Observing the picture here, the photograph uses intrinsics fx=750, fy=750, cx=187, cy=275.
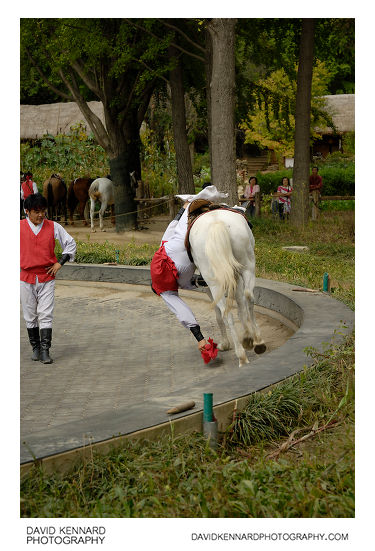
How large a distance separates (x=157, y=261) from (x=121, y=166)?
13.5m

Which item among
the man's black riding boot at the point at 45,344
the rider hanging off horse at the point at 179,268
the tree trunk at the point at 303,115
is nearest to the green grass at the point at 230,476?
the rider hanging off horse at the point at 179,268

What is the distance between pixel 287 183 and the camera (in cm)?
2120

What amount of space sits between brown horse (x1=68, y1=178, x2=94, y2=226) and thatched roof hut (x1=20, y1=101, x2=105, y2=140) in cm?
1255

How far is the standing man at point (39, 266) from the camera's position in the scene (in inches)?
306

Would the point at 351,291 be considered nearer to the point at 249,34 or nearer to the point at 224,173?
the point at 224,173

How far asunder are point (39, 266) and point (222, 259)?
2.13 meters

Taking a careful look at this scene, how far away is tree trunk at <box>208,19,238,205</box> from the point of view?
14523 mm

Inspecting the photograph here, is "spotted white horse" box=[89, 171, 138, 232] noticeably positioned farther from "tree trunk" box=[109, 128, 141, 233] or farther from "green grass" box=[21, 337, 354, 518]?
"green grass" box=[21, 337, 354, 518]

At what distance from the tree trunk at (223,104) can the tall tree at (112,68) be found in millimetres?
4361

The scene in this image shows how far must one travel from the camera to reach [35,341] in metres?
8.27

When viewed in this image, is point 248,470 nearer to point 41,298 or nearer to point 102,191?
point 41,298

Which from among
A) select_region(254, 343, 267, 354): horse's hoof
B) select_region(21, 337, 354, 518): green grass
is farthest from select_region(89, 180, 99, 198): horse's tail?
select_region(21, 337, 354, 518): green grass

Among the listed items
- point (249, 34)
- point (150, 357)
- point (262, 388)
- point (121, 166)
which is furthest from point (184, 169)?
point (262, 388)

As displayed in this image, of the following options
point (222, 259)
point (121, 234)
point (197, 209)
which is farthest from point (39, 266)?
point (121, 234)
